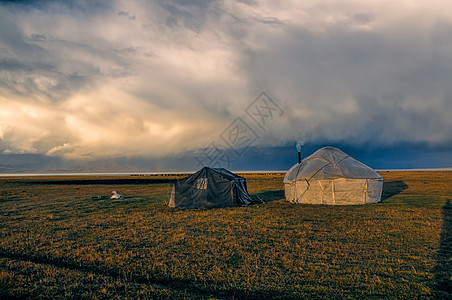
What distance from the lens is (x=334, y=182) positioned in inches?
901

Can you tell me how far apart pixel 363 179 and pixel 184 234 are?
16730 millimetres

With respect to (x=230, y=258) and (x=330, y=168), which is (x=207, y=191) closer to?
(x=330, y=168)

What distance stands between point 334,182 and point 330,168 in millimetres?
1455

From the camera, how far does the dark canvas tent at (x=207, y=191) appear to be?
22.4 metres

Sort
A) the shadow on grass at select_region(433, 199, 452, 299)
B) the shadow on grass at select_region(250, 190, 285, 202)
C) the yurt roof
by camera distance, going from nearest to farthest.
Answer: the shadow on grass at select_region(433, 199, 452, 299) < the yurt roof < the shadow on grass at select_region(250, 190, 285, 202)

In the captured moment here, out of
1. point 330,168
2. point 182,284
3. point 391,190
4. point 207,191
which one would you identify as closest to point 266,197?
point 330,168

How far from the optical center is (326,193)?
75.9 ft

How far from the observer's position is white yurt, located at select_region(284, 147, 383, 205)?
2284 cm

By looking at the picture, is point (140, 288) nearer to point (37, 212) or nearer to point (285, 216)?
point (285, 216)

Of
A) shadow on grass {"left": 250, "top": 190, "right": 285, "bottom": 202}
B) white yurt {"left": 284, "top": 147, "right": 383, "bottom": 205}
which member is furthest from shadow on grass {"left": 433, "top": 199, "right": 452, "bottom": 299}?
shadow on grass {"left": 250, "top": 190, "right": 285, "bottom": 202}

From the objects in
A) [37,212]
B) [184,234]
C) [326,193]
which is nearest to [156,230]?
[184,234]

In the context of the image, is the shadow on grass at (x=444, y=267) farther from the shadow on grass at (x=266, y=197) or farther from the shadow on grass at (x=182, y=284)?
Result: the shadow on grass at (x=266, y=197)

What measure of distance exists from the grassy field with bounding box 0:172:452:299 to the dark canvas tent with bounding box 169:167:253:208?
6.13 m

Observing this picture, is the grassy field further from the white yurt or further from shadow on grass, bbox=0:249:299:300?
the white yurt
